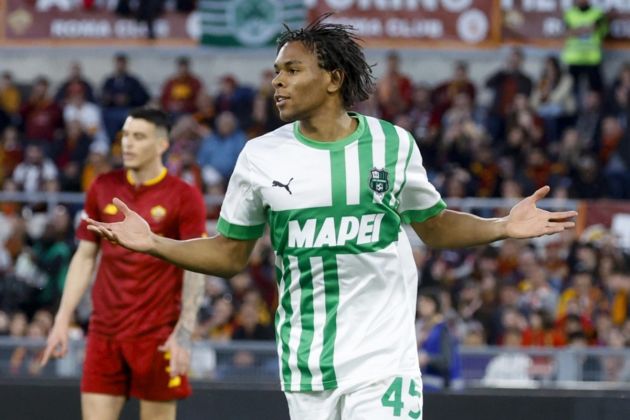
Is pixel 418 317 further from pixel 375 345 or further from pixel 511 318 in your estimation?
pixel 375 345

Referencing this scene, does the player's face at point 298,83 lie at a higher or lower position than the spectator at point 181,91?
higher

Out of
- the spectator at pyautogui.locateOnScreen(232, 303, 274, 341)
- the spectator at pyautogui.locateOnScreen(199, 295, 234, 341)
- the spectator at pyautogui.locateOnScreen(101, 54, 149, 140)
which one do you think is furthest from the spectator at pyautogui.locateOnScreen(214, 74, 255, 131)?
the spectator at pyautogui.locateOnScreen(232, 303, 274, 341)

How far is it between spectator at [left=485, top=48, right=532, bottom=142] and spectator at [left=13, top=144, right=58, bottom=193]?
5.23m

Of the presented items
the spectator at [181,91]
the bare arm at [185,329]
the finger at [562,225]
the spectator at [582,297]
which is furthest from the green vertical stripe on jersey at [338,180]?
the spectator at [181,91]

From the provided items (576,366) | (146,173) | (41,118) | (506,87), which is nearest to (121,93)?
(41,118)

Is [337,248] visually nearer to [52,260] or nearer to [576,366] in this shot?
[576,366]

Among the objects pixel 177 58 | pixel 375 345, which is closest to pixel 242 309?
pixel 177 58

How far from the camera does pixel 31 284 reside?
14.9m

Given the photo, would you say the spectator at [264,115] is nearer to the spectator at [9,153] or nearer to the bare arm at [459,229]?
the spectator at [9,153]

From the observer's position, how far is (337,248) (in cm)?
578

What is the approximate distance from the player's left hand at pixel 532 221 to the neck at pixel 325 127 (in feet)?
2.46

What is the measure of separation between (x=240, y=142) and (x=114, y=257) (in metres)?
9.74

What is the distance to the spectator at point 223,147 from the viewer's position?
57.5 ft

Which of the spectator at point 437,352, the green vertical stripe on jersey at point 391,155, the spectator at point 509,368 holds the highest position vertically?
the green vertical stripe on jersey at point 391,155
